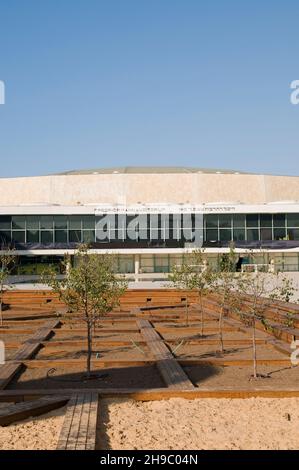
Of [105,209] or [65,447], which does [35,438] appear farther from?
[105,209]

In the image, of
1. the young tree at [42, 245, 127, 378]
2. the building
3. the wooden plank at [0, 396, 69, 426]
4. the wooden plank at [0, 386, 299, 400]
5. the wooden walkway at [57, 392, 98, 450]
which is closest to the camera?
the wooden walkway at [57, 392, 98, 450]

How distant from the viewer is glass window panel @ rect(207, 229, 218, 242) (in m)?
63.9

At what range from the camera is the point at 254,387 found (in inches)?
614

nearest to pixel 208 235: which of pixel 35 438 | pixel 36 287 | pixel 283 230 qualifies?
pixel 283 230

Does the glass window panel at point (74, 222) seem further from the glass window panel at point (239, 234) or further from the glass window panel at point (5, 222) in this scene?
the glass window panel at point (239, 234)

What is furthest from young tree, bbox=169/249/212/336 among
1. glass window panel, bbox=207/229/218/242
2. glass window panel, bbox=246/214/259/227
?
glass window panel, bbox=246/214/259/227

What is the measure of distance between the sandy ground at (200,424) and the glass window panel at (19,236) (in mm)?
50630

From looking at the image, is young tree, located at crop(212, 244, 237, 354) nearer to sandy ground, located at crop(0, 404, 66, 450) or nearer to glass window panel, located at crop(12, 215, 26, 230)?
sandy ground, located at crop(0, 404, 66, 450)

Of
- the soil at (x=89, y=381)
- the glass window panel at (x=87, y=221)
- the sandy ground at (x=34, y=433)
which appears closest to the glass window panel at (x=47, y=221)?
the glass window panel at (x=87, y=221)

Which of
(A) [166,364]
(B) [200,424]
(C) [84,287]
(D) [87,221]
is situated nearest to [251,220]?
(D) [87,221]

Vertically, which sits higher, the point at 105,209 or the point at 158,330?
the point at 105,209

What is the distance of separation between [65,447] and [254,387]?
6281mm

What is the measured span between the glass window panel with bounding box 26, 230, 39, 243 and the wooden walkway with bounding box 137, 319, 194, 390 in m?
38.2
